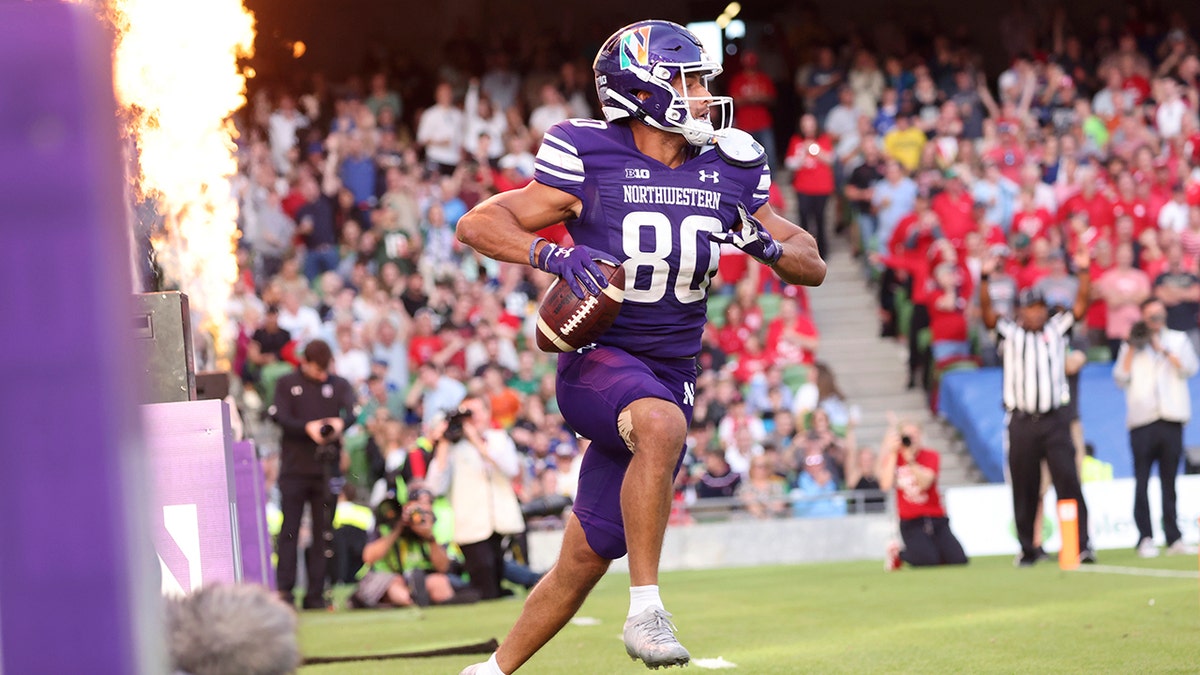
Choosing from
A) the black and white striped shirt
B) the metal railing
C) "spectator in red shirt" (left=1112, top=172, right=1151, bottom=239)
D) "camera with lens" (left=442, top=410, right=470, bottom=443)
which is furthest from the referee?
"spectator in red shirt" (left=1112, top=172, right=1151, bottom=239)

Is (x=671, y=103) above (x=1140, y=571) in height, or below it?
above

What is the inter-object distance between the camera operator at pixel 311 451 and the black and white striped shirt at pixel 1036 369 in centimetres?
511

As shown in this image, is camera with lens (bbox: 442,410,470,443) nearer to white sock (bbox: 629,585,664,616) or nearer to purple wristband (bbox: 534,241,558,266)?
purple wristband (bbox: 534,241,558,266)

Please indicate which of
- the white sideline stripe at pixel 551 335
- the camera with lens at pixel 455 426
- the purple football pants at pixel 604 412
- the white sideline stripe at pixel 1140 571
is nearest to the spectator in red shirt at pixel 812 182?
the camera with lens at pixel 455 426

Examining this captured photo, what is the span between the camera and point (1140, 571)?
420 inches

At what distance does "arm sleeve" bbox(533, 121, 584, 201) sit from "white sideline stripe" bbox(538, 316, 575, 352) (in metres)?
0.42

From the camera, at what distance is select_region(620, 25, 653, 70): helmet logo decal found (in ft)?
15.8

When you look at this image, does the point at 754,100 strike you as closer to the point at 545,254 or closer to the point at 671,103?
the point at 671,103

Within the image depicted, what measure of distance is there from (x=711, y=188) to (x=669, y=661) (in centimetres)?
149

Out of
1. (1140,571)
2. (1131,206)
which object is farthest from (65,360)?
(1131,206)

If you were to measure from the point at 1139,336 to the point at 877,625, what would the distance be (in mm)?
6586

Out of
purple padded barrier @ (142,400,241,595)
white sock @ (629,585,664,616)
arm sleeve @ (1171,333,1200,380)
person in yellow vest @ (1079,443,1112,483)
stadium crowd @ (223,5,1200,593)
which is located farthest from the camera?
stadium crowd @ (223,5,1200,593)

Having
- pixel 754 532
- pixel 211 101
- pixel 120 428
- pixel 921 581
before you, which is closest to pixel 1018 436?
pixel 921 581

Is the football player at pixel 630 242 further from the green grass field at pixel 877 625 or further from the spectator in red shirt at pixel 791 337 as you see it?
the spectator in red shirt at pixel 791 337
